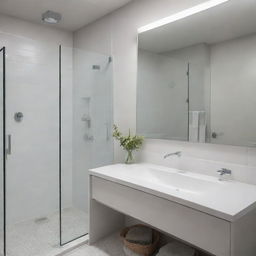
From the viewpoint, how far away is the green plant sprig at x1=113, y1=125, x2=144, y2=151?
2.24 m

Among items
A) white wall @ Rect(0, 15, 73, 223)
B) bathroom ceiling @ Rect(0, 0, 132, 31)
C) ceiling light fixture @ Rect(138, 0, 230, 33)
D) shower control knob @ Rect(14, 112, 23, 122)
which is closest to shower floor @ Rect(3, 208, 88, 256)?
white wall @ Rect(0, 15, 73, 223)

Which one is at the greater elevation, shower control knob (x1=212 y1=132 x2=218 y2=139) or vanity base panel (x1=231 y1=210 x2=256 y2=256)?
A: shower control knob (x1=212 y1=132 x2=218 y2=139)

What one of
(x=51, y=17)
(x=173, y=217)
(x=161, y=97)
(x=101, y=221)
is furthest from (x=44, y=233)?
(x=51, y=17)

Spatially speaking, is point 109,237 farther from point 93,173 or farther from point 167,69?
point 167,69

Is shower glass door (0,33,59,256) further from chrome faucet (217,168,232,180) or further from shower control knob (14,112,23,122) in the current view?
chrome faucet (217,168,232,180)

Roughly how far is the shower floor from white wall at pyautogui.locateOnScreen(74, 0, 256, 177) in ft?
2.47

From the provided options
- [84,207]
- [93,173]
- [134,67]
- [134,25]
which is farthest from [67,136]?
[134,25]

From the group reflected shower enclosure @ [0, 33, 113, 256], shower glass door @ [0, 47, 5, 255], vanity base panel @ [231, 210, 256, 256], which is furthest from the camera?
reflected shower enclosure @ [0, 33, 113, 256]

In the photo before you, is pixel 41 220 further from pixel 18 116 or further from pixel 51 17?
pixel 51 17

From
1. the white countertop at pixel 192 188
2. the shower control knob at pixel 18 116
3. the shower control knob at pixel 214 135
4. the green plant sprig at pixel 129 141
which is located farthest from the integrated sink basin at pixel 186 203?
the shower control knob at pixel 18 116

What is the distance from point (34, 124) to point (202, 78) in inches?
73.1

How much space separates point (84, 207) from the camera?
2.51 m

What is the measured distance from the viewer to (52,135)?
262 centimetres

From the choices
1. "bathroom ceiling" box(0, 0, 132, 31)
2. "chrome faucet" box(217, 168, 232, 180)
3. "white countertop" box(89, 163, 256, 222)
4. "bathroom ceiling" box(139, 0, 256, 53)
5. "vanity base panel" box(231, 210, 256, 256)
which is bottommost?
"vanity base panel" box(231, 210, 256, 256)
